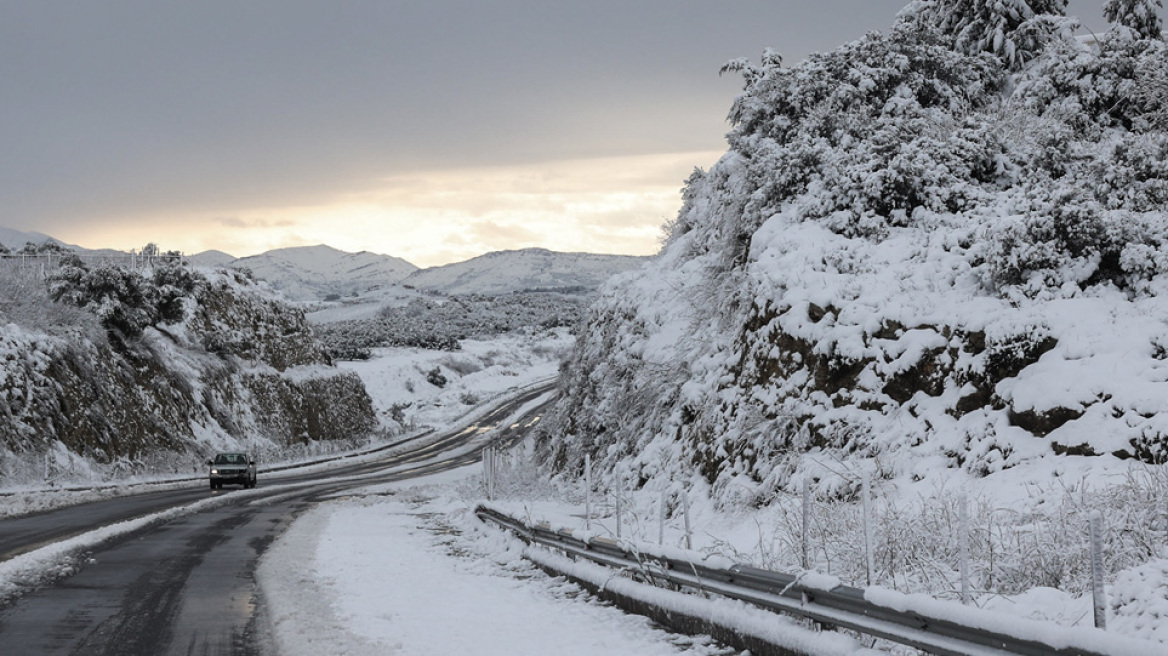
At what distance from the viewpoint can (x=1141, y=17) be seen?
25.6m

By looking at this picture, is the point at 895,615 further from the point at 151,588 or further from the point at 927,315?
the point at 927,315

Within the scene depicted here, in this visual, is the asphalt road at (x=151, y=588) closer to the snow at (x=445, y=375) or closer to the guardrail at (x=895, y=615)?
the guardrail at (x=895, y=615)

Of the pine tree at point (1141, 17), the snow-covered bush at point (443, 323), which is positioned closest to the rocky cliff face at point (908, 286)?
the pine tree at point (1141, 17)

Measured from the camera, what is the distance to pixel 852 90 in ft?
78.5

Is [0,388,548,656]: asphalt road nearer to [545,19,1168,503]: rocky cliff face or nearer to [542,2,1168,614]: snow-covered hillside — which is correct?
[542,2,1168,614]: snow-covered hillside

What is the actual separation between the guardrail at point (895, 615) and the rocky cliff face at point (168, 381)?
3076 cm

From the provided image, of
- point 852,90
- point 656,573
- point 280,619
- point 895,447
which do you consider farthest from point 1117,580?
point 852,90

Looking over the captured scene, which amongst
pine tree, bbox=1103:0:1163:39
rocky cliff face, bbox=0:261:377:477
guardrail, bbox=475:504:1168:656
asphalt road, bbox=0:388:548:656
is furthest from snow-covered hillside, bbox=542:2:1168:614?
rocky cliff face, bbox=0:261:377:477

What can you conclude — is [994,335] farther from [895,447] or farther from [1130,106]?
[1130,106]

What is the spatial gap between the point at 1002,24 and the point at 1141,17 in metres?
3.74

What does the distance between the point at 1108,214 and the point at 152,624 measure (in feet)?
52.1

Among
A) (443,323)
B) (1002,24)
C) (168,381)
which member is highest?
(1002,24)

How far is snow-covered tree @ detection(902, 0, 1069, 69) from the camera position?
27.3 metres

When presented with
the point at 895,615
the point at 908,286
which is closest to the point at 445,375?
the point at 908,286
